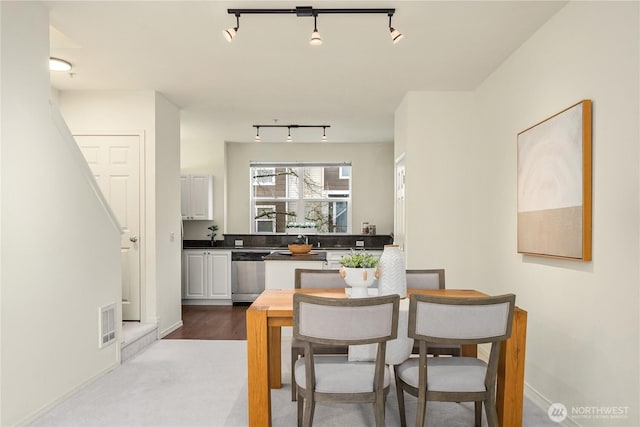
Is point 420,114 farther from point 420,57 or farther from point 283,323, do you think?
point 283,323

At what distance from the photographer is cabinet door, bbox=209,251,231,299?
6762 mm

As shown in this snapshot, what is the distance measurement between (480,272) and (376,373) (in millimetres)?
→ 2415

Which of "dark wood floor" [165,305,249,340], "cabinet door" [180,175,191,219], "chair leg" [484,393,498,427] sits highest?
"cabinet door" [180,175,191,219]

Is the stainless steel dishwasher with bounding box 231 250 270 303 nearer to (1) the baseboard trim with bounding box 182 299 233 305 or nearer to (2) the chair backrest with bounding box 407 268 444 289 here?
(1) the baseboard trim with bounding box 182 299 233 305

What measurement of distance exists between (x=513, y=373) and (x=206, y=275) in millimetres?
5113

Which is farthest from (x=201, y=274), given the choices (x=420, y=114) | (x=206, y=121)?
(x=420, y=114)

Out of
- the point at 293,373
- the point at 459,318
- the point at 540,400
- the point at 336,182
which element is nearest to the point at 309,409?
the point at 293,373

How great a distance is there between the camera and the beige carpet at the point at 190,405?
9.01ft

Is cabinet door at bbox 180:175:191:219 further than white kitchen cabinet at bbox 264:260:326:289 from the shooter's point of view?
Yes

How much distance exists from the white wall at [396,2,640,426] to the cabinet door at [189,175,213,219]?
14.6 feet

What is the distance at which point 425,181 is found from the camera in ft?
15.2

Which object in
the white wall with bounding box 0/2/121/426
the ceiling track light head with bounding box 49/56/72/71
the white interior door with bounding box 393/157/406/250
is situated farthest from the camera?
the white interior door with bounding box 393/157/406/250

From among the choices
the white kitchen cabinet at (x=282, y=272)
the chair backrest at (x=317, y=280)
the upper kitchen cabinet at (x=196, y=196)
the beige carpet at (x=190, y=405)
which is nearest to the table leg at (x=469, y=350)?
the beige carpet at (x=190, y=405)

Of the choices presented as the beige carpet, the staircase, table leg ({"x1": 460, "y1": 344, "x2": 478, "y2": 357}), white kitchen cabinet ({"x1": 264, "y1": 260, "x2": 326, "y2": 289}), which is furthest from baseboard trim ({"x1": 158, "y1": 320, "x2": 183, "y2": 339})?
table leg ({"x1": 460, "y1": 344, "x2": 478, "y2": 357})
